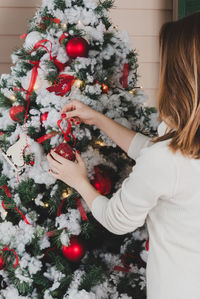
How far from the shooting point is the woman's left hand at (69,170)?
91 centimetres

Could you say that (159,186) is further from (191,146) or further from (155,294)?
(155,294)

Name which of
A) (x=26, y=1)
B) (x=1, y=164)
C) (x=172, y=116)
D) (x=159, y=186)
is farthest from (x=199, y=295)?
(x=26, y=1)

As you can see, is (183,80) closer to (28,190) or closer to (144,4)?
(28,190)

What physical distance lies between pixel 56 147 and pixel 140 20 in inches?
46.2

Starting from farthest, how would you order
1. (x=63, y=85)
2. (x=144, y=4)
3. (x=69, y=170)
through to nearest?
(x=144, y=4) < (x=63, y=85) < (x=69, y=170)

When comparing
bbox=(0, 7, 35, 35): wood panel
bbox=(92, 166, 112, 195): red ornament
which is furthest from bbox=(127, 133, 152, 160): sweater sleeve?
bbox=(0, 7, 35, 35): wood panel

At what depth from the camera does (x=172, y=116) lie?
756 mm

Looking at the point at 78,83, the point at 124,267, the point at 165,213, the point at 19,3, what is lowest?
the point at 124,267

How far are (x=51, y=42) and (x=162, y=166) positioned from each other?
0.63m

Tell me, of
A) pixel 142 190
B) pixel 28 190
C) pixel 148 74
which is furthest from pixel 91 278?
pixel 148 74

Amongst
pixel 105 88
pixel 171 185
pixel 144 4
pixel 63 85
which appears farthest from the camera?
pixel 144 4

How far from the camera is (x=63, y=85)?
1.02 metres

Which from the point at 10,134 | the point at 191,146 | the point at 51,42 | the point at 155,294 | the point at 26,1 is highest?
the point at 26,1

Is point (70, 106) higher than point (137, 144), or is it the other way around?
point (70, 106)
